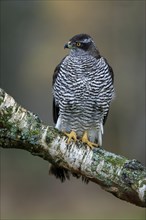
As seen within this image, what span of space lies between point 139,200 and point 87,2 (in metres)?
14.6

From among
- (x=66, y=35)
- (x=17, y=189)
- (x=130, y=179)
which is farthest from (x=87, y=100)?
(x=66, y=35)

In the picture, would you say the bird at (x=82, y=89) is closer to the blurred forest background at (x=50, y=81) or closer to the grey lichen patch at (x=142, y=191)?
the grey lichen patch at (x=142, y=191)

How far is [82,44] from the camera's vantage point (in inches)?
281

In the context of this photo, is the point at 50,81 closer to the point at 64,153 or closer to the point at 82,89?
the point at 82,89

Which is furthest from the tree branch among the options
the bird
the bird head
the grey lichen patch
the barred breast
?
the bird head

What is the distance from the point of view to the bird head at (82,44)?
7.09 m

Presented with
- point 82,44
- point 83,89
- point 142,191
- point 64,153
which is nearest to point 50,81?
point 82,44

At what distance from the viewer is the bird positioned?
6.79 m

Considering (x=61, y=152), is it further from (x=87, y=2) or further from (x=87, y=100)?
(x=87, y=2)

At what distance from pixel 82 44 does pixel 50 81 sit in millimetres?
10710

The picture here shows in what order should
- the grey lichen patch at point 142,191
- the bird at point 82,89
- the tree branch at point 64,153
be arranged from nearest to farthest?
1. the grey lichen patch at point 142,191
2. the tree branch at point 64,153
3. the bird at point 82,89

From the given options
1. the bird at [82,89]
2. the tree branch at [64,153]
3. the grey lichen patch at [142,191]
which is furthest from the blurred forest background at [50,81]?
the grey lichen patch at [142,191]

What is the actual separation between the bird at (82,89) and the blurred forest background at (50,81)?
5.57 meters

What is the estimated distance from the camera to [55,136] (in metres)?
5.35
